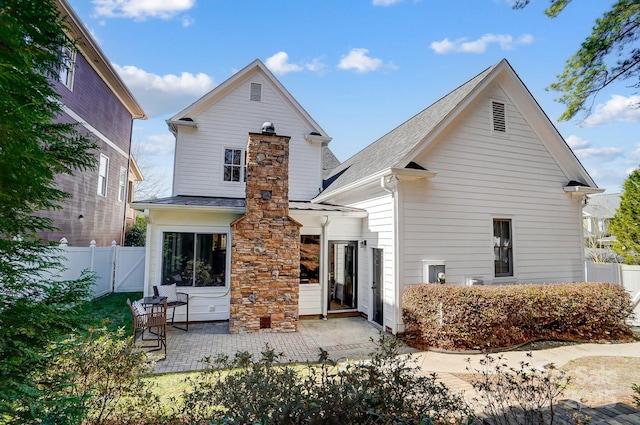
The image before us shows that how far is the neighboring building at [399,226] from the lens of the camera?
8406 millimetres

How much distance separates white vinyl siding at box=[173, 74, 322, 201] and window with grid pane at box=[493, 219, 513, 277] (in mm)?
7261

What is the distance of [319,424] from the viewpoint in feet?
9.11

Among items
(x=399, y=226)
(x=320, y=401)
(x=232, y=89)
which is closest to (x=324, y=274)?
(x=399, y=226)

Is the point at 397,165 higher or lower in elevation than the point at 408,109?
lower

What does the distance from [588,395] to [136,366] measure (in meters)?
6.89

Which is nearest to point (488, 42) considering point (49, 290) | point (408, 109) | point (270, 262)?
point (408, 109)

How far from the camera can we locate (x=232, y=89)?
42.1 feet

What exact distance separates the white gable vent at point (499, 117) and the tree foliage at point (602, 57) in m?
1.71

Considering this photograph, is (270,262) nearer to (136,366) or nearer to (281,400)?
(136,366)

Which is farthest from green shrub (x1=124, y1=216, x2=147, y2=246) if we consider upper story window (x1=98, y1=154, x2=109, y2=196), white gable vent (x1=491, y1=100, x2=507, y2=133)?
white gable vent (x1=491, y1=100, x2=507, y2=133)

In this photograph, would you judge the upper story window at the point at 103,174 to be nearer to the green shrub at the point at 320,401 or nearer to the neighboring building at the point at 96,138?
the neighboring building at the point at 96,138

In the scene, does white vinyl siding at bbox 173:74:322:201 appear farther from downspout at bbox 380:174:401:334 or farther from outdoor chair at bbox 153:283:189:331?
downspout at bbox 380:174:401:334

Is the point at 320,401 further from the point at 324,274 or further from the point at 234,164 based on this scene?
the point at 234,164

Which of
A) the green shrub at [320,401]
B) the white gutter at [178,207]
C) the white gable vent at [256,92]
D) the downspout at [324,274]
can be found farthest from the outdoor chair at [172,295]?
the white gable vent at [256,92]
